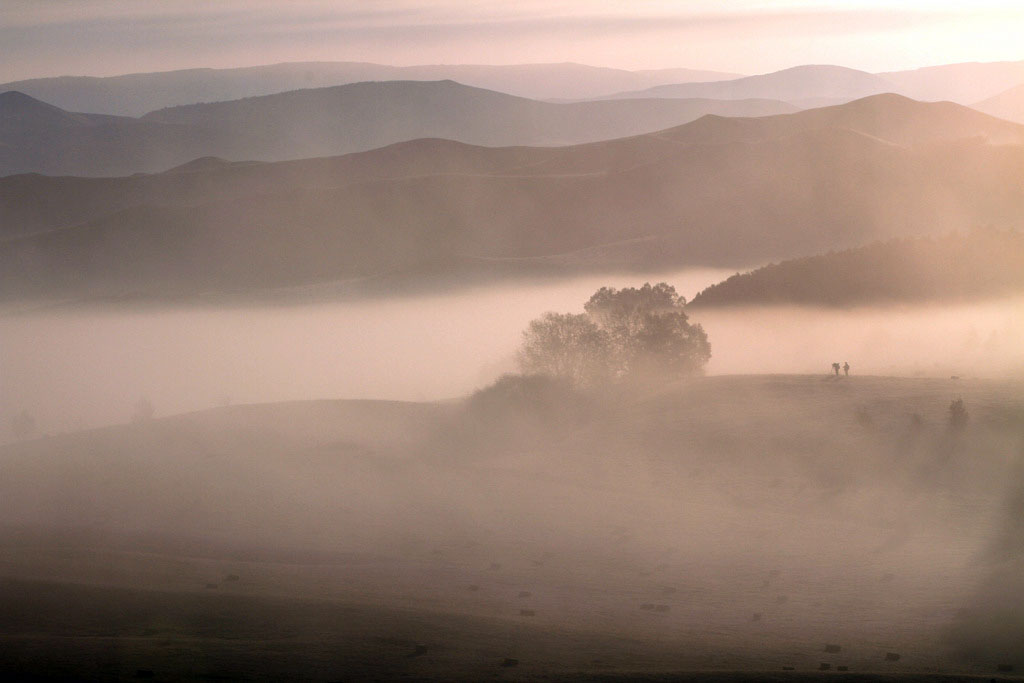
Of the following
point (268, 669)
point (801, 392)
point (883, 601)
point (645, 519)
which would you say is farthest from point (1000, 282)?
point (268, 669)

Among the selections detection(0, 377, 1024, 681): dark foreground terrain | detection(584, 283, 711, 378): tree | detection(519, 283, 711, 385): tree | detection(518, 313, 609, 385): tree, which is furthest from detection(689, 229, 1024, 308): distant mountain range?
detection(0, 377, 1024, 681): dark foreground terrain

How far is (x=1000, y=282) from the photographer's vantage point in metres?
104

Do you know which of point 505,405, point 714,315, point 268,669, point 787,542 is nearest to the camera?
point 268,669

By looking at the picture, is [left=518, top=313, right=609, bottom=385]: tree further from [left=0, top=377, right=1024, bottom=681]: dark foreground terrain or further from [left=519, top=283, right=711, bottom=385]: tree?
[left=0, top=377, right=1024, bottom=681]: dark foreground terrain

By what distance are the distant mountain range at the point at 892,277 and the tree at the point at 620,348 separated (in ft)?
151

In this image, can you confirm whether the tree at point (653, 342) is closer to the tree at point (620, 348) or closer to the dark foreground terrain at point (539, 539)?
the tree at point (620, 348)

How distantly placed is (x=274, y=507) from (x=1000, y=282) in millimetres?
77593

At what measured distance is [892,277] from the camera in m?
105

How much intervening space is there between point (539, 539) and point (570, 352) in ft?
59.5

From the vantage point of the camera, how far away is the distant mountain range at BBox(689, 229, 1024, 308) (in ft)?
333

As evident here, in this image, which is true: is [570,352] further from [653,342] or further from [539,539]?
[539,539]

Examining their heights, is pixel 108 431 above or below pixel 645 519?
above

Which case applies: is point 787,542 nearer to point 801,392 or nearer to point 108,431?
point 801,392

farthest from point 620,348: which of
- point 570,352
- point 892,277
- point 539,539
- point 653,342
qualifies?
point 892,277
